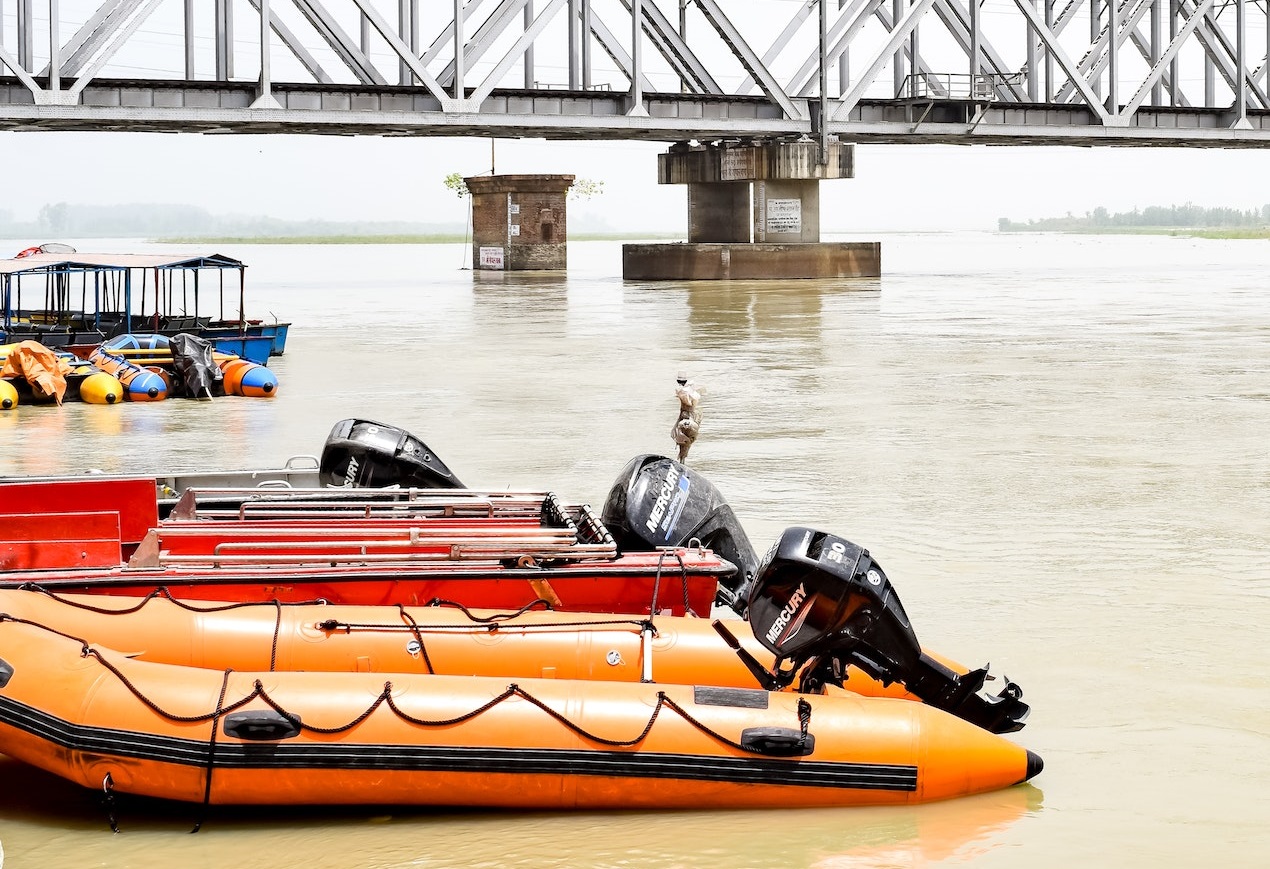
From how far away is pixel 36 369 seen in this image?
1933cm

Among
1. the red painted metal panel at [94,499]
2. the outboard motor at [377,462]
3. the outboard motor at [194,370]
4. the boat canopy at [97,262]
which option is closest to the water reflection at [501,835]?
the red painted metal panel at [94,499]

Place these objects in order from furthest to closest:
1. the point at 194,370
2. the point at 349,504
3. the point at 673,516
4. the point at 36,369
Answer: the point at 194,370, the point at 36,369, the point at 349,504, the point at 673,516

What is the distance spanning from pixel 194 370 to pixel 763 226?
127 feet

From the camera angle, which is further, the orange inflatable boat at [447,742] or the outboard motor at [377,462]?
the outboard motor at [377,462]

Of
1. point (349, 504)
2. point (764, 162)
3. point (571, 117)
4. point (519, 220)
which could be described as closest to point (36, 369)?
point (349, 504)

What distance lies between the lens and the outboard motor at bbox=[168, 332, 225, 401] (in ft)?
66.3

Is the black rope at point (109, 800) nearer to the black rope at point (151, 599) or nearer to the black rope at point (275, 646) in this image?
the black rope at point (275, 646)

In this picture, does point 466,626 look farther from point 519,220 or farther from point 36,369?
point 519,220

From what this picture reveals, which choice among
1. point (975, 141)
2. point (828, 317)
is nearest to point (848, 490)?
point (828, 317)

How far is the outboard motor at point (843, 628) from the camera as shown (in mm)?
6570

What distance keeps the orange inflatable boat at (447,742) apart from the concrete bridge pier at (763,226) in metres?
50.6

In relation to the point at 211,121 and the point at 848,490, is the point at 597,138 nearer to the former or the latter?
the point at 211,121

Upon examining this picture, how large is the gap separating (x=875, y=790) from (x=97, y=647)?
2998 millimetres

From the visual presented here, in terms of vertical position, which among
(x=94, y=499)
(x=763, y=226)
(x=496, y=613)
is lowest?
(x=496, y=613)
